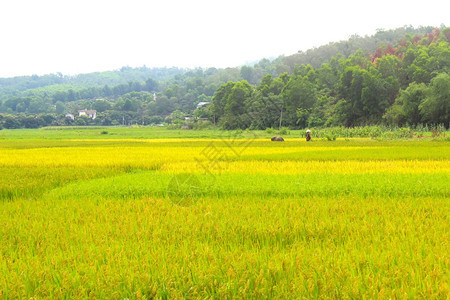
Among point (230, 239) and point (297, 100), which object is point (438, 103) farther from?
point (230, 239)

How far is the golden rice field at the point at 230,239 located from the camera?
8.71 ft

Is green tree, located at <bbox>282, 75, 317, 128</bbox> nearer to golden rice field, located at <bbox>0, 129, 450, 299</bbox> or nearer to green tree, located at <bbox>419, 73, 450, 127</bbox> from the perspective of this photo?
green tree, located at <bbox>419, 73, 450, 127</bbox>

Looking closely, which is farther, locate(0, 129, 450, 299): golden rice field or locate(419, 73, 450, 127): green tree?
locate(419, 73, 450, 127): green tree

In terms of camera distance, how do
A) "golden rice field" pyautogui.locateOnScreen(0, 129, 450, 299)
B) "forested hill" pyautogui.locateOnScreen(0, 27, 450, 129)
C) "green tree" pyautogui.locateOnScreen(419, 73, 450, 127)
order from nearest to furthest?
"golden rice field" pyautogui.locateOnScreen(0, 129, 450, 299) < "green tree" pyautogui.locateOnScreen(419, 73, 450, 127) < "forested hill" pyautogui.locateOnScreen(0, 27, 450, 129)

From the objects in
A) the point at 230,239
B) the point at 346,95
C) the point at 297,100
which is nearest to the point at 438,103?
the point at 346,95

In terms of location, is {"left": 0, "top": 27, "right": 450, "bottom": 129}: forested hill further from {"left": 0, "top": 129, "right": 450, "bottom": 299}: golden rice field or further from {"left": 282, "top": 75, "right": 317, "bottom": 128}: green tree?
{"left": 0, "top": 129, "right": 450, "bottom": 299}: golden rice field

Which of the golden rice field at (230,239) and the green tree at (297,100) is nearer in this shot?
the golden rice field at (230,239)

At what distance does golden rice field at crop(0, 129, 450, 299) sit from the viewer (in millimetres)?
2654

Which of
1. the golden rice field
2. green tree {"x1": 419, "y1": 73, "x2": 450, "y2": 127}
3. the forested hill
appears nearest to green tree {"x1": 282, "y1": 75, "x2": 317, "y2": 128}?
the forested hill

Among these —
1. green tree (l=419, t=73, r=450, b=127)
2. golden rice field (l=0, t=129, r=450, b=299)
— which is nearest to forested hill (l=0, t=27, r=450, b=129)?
green tree (l=419, t=73, r=450, b=127)

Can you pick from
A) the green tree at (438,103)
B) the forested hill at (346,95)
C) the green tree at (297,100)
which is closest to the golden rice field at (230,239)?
the green tree at (438,103)

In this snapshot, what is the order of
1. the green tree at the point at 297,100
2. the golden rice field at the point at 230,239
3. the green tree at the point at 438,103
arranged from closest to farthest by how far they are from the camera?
the golden rice field at the point at 230,239
the green tree at the point at 438,103
the green tree at the point at 297,100

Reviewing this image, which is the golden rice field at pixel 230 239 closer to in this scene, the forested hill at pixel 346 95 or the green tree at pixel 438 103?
the green tree at pixel 438 103

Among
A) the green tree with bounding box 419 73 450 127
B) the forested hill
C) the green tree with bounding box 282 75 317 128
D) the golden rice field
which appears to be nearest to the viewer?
the golden rice field
